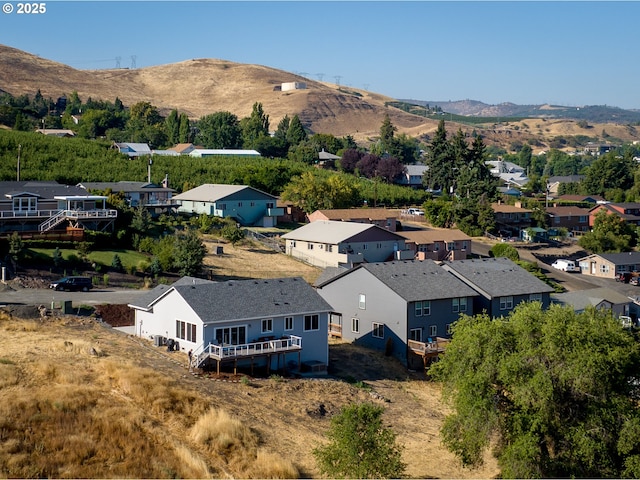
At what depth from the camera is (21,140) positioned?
107000 millimetres

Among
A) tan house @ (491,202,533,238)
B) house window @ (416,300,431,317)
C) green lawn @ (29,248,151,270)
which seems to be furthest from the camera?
tan house @ (491,202,533,238)

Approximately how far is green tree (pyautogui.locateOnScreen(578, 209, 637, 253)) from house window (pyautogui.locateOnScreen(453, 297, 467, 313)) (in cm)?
4306

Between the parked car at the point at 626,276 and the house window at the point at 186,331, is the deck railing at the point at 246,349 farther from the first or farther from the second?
the parked car at the point at 626,276

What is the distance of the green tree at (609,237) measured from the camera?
308ft

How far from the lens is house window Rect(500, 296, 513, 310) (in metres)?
57.4

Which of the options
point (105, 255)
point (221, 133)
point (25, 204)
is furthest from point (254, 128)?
point (105, 255)

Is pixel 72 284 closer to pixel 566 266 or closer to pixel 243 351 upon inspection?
pixel 243 351

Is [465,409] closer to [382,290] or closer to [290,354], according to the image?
[290,354]

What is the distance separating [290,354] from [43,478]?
1935 centimetres

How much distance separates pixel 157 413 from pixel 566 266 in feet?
193

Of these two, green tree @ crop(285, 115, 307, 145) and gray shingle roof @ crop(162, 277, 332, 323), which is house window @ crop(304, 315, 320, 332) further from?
green tree @ crop(285, 115, 307, 145)

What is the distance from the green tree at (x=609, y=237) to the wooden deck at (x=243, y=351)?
188 feet

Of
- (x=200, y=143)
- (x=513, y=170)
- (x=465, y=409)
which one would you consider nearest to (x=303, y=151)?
(x=200, y=143)

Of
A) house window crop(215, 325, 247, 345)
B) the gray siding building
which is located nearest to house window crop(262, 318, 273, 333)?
house window crop(215, 325, 247, 345)
